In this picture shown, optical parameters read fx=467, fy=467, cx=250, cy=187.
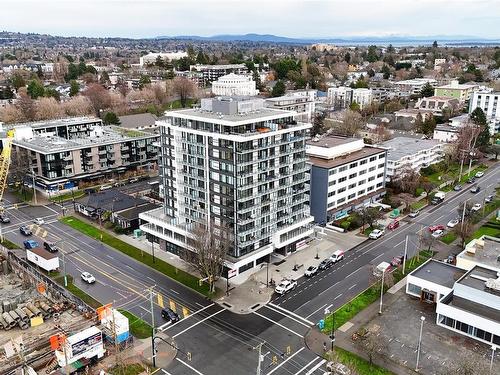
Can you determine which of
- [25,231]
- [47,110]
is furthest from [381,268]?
[47,110]

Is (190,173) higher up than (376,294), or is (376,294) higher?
(190,173)

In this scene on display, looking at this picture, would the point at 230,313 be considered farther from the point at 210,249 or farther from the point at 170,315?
the point at 210,249

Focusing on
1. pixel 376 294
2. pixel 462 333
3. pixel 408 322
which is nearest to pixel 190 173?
pixel 376 294

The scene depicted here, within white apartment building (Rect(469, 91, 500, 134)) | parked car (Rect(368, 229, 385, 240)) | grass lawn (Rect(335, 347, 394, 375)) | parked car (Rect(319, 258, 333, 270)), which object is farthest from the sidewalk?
white apartment building (Rect(469, 91, 500, 134))

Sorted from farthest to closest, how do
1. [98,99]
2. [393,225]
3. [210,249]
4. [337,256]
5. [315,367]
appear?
[98,99] < [393,225] < [337,256] < [210,249] < [315,367]

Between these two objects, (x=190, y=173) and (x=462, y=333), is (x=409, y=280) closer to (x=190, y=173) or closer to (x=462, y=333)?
(x=462, y=333)

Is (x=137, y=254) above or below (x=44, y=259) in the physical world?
below
